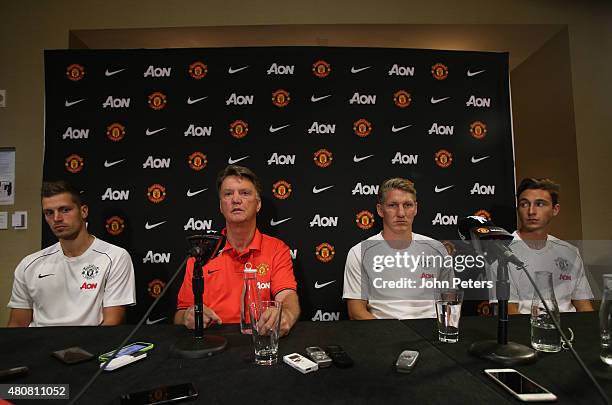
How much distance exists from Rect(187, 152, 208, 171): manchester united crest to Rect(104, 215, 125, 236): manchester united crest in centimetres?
60

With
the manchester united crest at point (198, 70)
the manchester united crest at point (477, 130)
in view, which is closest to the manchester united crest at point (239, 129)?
the manchester united crest at point (198, 70)

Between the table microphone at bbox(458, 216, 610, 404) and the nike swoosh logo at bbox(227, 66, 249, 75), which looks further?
the nike swoosh logo at bbox(227, 66, 249, 75)

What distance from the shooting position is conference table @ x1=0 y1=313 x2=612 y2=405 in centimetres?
82

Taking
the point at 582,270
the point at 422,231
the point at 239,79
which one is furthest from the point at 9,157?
the point at 582,270

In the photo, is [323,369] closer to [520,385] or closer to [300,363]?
[300,363]

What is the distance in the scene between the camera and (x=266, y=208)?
253cm

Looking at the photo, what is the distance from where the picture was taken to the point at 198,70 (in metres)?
2.60

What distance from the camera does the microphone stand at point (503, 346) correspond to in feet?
3.22

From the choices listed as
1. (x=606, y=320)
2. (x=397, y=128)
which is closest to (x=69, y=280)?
(x=397, y=128)

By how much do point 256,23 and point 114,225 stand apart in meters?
1.81

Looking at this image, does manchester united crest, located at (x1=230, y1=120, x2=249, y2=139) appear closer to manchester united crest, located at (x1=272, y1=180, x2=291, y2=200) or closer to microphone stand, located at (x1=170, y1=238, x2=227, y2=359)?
manchester united crest, located at (x1=272, y1=180, x2=291, y2=200)

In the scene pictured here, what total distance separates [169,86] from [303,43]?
1173mm

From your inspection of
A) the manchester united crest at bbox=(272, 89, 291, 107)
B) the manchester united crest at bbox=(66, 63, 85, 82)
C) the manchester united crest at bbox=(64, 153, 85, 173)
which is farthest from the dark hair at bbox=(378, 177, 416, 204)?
the manchester united crest at bbox=(66, 63, 85, 82)

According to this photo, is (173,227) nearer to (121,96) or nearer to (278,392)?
(121,96)
